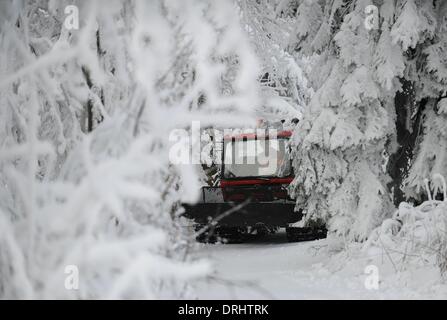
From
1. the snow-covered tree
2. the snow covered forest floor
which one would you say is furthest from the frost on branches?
the snow-covered tree

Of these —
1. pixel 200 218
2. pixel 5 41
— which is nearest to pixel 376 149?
pixel 200 218

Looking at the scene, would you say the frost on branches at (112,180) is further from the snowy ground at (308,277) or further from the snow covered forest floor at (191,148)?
the snowy ground at (308,277)

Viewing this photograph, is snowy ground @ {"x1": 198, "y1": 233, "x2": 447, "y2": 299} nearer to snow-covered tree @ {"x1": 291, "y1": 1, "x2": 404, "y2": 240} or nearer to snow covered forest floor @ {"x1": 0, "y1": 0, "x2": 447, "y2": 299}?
snow covered forest floor @ {"x1": 0, "y1": 0, "x2": 447, "y2": 299}

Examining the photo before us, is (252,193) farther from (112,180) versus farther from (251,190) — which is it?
(112,180)

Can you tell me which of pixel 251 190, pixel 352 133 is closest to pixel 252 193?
pixel 251 190

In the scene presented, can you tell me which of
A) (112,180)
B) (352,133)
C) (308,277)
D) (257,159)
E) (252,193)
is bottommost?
(308,277)

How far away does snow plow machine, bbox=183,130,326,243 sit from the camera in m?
11.6

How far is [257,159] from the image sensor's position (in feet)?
40.9

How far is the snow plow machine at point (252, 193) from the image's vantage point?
11.6 meters

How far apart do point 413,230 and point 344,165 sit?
5.22 ft

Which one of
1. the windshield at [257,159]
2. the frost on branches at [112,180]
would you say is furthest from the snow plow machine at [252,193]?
the frost on branches at [112,180]

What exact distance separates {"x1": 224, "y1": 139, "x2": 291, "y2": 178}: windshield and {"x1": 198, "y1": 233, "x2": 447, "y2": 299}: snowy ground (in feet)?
6.81

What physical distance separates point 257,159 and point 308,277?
16.9 ft
